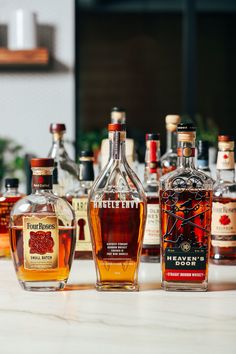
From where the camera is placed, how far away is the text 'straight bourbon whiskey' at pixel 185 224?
3.74 feet

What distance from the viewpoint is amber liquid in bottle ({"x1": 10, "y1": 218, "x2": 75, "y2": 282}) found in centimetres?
114

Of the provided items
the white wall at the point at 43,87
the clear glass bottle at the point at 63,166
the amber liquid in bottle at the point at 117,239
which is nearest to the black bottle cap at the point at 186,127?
the amber liquid in bottle at the point at 117,239

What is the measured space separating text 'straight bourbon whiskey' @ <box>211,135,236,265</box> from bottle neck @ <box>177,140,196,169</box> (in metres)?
0.14

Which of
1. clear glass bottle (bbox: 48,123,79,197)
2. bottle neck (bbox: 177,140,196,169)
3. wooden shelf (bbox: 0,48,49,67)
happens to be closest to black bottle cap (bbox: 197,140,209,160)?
bottle neck (bbox: 177,140,196,169)

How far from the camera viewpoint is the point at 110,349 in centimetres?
85

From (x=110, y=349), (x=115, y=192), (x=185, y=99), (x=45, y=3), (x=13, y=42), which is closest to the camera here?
(x=110, y=349)

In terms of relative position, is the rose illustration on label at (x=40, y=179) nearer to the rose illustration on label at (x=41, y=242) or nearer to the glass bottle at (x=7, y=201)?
the rose illustration on label at (x=41, y=242)

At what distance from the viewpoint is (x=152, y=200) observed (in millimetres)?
1403

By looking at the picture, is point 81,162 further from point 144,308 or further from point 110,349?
point 110,349

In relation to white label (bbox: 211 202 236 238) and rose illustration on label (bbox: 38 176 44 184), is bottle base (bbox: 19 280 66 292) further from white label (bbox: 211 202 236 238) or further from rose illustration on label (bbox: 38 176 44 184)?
white label (bbox: 211 202 236 238)

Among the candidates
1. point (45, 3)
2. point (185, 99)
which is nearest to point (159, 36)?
point (185, 99)

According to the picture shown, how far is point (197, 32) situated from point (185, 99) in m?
0.49

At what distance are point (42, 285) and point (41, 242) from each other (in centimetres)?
8

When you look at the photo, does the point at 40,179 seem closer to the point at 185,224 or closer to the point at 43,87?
the point at 185,224
